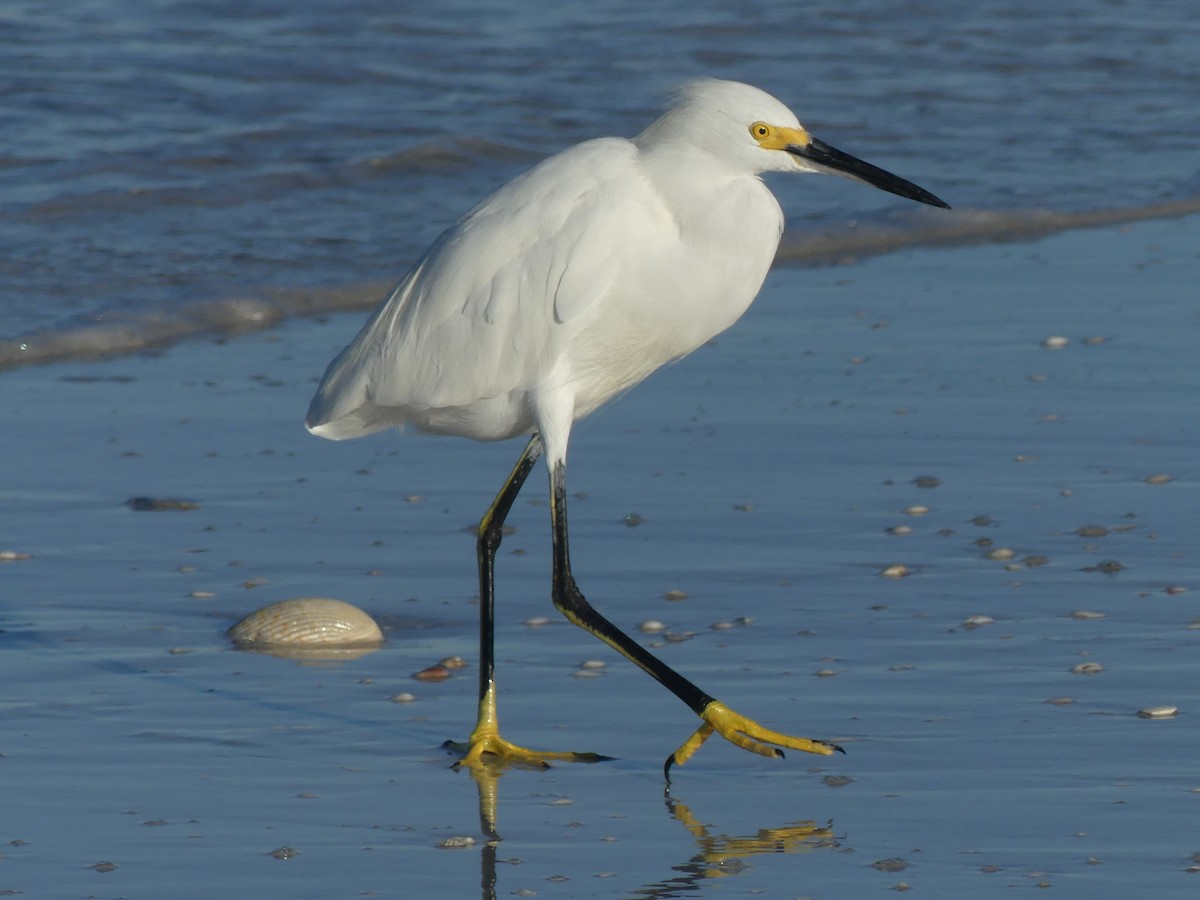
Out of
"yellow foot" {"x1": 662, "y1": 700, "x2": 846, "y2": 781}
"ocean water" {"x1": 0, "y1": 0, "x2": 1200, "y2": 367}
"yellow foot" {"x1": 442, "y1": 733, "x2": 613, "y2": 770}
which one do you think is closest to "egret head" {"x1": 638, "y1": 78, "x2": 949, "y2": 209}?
"yellow foot" {"x1": 662, "y1": 700, "x2": 846, "y2": 781}

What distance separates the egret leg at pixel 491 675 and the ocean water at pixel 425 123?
3649 mm

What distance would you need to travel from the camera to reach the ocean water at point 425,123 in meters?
9.53

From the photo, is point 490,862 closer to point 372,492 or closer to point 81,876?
point 81,876

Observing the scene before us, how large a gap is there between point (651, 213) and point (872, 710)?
1.23 metres

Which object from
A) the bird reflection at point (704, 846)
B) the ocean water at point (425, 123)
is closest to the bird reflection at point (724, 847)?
the bird reflection at point (704, 846)

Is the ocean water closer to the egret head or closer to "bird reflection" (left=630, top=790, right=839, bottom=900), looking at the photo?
the egret head

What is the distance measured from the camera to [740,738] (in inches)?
171

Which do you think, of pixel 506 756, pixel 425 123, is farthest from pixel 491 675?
pixel 425 123

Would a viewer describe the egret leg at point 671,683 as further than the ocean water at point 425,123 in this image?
No

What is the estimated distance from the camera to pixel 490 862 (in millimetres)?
3887

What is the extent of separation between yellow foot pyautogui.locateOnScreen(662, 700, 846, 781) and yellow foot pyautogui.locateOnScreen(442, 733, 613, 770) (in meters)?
0.20

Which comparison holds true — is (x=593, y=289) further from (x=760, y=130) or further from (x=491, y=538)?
(x=491, y=538)

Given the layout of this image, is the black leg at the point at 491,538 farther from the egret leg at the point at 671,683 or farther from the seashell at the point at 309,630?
the seashell at the point at 309,630

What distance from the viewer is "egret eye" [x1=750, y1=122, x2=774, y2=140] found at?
14.9 ft
